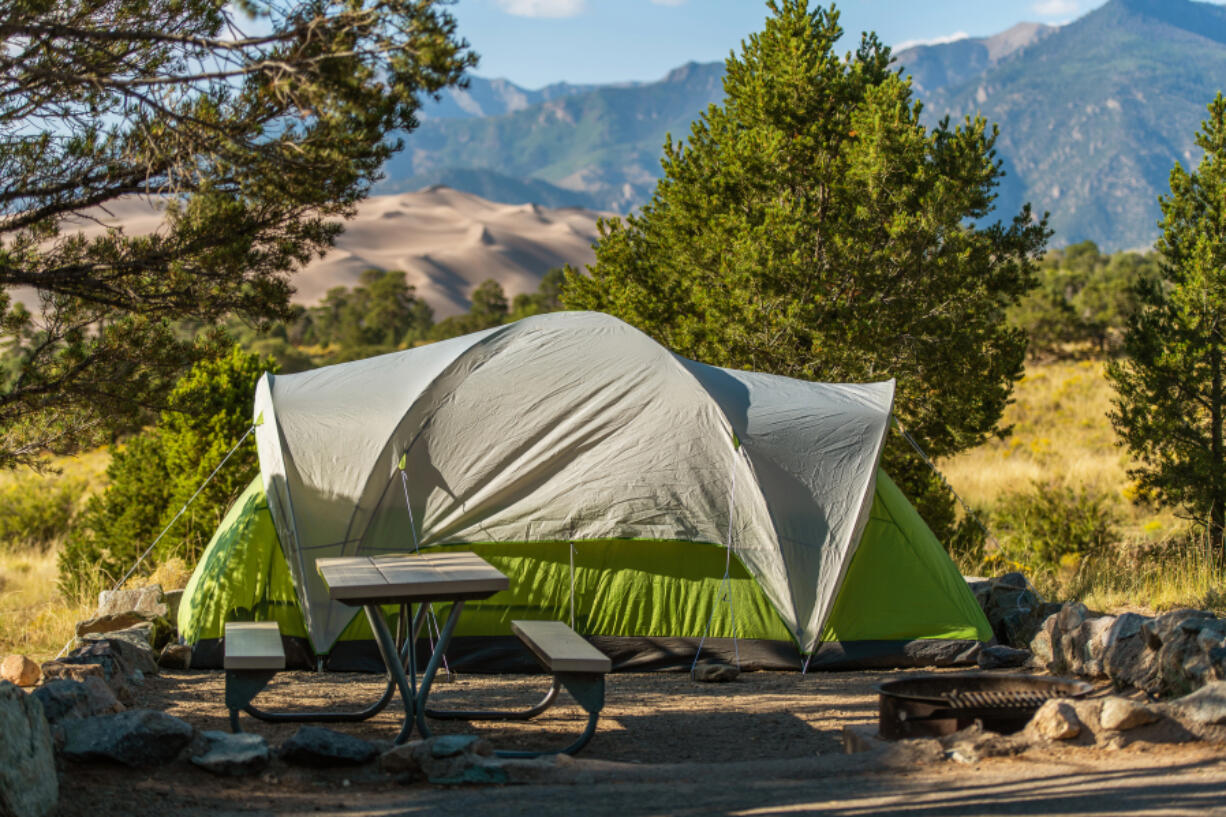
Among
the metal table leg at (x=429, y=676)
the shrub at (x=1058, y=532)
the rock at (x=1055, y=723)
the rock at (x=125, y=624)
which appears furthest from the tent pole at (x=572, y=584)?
the shrub at (x=1058, y=532)

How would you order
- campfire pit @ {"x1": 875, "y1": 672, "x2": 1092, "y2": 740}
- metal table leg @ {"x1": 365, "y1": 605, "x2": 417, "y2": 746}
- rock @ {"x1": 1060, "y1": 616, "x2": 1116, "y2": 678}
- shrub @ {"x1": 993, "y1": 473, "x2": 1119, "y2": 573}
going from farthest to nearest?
shrub @ {"x1": 993, "y1": 473, "x2": 1119, "y2": 573} → rock @ {"x1": 1060, "y1": 616, "x2": 1116, "y2": 678} → metal table leg @ {"x1": 365, "y1": 605, "x2": 417, "y2": 746} → campfire pit @ {"x1": 875, "y1": 672, "x2": 1092, "y2": 740}

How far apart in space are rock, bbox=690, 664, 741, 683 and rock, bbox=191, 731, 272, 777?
11.7 ft

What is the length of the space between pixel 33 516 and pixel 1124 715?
17588mm

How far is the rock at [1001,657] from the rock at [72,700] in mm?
5847

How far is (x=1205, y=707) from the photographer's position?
17.6 feet

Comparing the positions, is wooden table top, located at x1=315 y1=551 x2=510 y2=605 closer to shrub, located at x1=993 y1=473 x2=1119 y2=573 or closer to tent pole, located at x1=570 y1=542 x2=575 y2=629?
tent pole, located at x1=570 y1=542 x2=575 y2=629

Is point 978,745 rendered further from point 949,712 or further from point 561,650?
point 561,650

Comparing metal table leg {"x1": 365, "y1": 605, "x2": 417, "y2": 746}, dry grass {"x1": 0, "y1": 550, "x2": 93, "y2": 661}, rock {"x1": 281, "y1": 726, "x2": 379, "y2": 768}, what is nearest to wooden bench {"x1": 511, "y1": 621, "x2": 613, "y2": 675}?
metal table leg {"x1": 365, "y1": 605, "x2": 417, "y2": 746}

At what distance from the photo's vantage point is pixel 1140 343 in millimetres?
12312

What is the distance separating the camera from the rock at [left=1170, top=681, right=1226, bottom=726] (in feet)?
17.4

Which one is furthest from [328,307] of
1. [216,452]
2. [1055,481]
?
[216,452]

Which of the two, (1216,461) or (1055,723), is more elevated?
(1216,461)

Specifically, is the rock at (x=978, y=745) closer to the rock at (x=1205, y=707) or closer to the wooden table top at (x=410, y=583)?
the rock at (x=1205, y=707)

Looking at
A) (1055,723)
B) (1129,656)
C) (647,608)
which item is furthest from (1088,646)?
(647,608)
